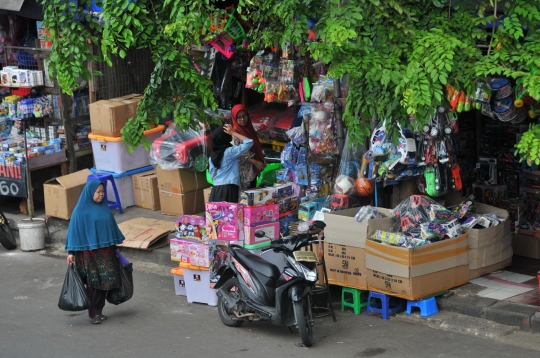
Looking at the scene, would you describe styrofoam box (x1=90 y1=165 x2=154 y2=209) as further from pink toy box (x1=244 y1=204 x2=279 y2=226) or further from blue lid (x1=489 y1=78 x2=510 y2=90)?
blue lid (x1=489 y1=78 x2=510 y2=90)

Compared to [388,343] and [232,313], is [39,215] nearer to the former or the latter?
[232,313]

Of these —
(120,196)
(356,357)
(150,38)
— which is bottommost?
(356,357)

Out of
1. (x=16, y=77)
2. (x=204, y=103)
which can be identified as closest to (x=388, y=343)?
(x=204, y=103)

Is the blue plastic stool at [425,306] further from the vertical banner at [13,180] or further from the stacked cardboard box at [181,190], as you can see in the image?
the vertical banner at [13,180]

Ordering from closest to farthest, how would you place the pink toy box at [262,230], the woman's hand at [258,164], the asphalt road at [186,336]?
the asphalt road at [186,336] < the pink toy box at [262,230] < the woman's hand at [258,164]

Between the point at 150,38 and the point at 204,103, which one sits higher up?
the point at 150,38

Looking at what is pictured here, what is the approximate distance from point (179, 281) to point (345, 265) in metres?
1.89

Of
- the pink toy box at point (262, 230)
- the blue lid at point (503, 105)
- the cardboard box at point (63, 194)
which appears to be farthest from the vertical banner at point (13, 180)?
the blue lid at point (503, 105)

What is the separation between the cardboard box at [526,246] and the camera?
10.1 m

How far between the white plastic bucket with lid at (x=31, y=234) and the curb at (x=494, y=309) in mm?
5606

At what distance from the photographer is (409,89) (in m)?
7.29

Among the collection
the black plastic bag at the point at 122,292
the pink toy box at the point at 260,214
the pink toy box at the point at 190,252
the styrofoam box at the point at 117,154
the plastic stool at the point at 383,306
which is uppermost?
the styrofoam box at the point at 117,154

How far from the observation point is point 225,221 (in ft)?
30.5

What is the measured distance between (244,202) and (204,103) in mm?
1050
